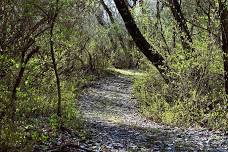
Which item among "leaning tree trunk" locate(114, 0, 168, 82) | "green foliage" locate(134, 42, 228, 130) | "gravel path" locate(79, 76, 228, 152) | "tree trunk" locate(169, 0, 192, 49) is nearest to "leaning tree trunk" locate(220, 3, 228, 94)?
"green foliage" locate(134, 42, 228, 130)

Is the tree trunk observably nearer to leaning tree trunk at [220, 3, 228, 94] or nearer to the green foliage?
the green foliage

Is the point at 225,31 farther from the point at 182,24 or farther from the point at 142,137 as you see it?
the point at 142,137

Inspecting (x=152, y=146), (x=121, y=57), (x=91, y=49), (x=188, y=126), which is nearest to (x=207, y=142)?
(x=152, y=146)

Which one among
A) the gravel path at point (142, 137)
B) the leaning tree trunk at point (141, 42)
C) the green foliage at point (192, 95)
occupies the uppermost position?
the leaning tree trunk at point (141, 42)

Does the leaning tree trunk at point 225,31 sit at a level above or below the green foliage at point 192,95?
above

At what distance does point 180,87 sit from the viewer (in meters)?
13.9

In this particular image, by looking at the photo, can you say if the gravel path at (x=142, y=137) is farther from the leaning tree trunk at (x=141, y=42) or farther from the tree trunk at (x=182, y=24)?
the tree trunk at (x=182, y=24)

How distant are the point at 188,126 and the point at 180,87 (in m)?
1.69

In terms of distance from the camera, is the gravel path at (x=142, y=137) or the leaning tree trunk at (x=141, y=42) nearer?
the gravel path at (x=142, y=137)

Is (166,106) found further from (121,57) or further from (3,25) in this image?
(121,57)

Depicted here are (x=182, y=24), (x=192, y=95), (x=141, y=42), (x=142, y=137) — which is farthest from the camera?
(x=141, y=42)

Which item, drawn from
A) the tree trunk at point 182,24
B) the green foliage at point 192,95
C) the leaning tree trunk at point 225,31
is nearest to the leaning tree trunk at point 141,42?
the green foliage at point 192,95

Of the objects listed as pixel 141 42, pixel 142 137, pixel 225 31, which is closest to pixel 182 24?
pixel 141 42

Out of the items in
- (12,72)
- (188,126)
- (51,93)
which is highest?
(12,72)
